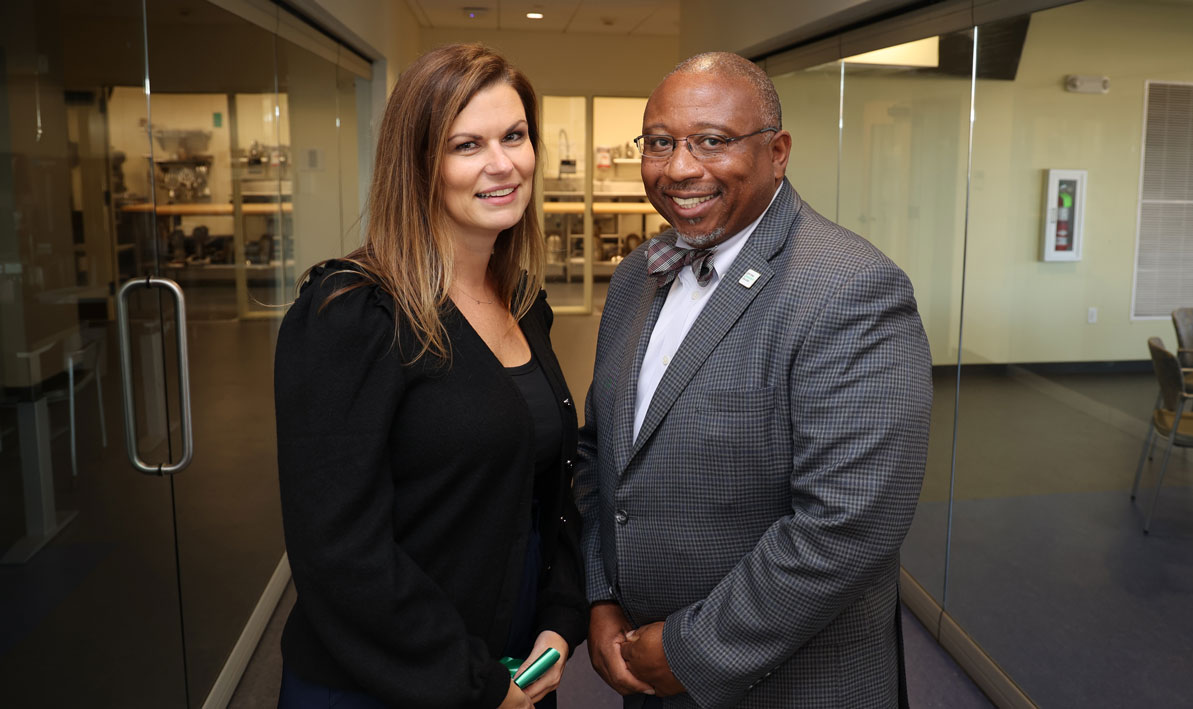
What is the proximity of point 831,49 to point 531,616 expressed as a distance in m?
4.03

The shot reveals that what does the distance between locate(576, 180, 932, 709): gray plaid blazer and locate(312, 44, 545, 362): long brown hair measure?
43cm

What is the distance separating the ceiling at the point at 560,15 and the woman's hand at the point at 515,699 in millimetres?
8141

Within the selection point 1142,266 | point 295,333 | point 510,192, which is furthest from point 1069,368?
point 295,333

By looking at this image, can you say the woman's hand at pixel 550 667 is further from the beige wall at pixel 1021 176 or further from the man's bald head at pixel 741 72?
the beige wall at pixel 1021 176

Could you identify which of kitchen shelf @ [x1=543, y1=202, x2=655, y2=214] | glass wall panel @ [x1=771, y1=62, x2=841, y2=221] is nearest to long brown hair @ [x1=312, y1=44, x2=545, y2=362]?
glass wall panel @ [x1=771, y1=62, x2=841, y2=221]

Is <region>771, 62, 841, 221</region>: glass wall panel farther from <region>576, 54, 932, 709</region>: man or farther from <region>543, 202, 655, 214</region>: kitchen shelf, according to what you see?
<region>543, 202, 655, 214</region>: kitchen shelf

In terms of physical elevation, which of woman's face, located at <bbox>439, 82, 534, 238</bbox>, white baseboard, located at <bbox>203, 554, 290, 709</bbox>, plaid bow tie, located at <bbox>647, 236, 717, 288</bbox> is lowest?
white baseboard, located at <bbox>203, 554, 290, 709</bbox>

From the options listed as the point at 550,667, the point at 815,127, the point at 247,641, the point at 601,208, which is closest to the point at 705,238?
the point at 550,667

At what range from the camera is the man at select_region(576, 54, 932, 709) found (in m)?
1.48

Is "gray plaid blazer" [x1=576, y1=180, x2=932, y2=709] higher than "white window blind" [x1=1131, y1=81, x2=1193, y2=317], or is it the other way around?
"white window blind" [x1=1131, y1=81, x2=1193, y2=317]

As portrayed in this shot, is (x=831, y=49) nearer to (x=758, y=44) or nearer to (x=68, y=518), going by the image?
(x=758, y=44)

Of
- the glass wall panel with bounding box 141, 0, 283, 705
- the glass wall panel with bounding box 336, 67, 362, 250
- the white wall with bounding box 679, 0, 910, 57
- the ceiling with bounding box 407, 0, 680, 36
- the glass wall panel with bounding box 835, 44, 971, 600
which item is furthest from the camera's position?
the ceiling with bounding box 407, 0, 680, 36

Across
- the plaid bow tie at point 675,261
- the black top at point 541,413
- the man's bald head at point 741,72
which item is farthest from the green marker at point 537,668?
the man's bald head at point 741,72

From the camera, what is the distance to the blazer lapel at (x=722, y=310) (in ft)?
5.35
